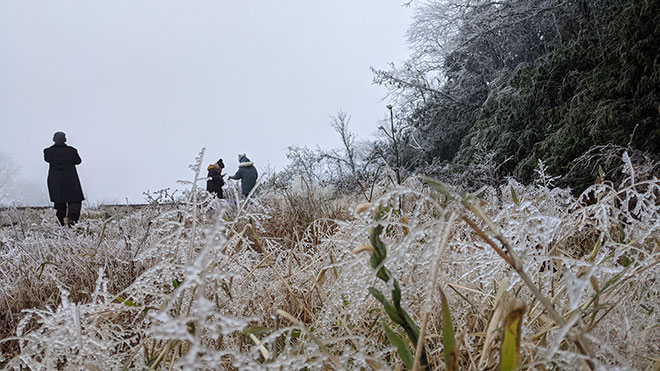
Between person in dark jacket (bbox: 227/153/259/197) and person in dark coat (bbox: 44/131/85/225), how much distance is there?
332 centimetres

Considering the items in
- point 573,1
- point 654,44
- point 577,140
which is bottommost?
point 577,140

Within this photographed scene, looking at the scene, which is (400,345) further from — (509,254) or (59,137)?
(59,137)

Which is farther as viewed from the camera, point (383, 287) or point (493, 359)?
point (383, 287)

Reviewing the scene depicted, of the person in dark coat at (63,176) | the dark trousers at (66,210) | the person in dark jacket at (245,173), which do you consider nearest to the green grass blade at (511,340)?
the person in dark coat at (63,176)

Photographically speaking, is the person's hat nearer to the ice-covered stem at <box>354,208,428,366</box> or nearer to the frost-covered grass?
the frost-covered grass

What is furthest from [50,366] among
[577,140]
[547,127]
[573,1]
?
[573,1]

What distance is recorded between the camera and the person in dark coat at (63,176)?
234 inches

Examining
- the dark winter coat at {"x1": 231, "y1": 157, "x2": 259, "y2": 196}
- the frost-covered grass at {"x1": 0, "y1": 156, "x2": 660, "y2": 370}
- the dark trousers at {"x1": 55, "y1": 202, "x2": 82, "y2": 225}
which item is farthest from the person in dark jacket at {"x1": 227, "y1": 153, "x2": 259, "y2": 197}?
the frost-covered grass at {"x1": 0, "y1": 156, "x2": 660, "y2": 370}

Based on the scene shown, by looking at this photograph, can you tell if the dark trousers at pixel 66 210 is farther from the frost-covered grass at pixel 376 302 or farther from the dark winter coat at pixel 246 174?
the frost-covered grass at pixel 376 302

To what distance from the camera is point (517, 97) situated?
6664 millimetres

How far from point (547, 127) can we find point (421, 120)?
5682 millimetres

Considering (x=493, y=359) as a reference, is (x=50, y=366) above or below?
above

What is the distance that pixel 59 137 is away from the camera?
612 centimetres

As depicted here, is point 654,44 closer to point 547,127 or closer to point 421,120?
point 547,127
